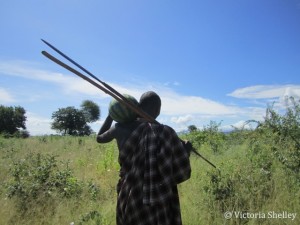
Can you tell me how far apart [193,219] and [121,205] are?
1916 millimetres

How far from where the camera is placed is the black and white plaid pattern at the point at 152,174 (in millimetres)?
2387

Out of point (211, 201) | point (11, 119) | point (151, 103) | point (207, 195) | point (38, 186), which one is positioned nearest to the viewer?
point (151, 103)

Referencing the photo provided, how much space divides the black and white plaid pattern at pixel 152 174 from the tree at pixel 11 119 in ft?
195

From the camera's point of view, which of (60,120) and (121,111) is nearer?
(121,111)

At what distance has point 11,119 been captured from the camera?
197 feet

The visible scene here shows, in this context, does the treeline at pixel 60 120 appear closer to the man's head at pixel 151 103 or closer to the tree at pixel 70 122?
the tree at pixel 70 122

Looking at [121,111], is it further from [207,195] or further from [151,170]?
[207,195]

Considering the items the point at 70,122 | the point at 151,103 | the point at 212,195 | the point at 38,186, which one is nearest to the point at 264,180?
the point at 212,195

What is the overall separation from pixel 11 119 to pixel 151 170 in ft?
208

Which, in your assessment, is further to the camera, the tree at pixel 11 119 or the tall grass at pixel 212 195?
the tree at pixel 11 119

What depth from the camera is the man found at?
239 centimetres

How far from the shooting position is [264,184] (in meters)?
4.63

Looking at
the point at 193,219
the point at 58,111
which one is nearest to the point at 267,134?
the point at 193,219

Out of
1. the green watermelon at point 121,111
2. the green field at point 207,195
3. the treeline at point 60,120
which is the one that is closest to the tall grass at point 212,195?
the green field at point 207,195
